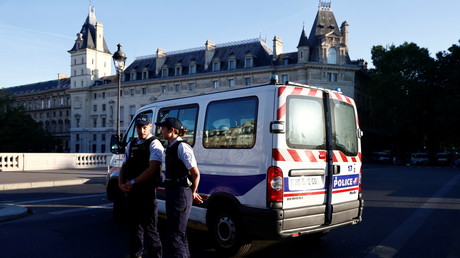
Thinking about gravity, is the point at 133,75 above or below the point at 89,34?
below

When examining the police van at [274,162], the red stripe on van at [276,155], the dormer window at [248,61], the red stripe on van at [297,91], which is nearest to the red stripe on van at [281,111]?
the police van at [274,162]

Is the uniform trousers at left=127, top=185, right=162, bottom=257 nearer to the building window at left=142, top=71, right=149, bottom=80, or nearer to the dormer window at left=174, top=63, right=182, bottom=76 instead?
the dormer window at left=174, top=63, right=182, bottom=76

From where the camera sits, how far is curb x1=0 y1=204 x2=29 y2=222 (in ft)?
24.7

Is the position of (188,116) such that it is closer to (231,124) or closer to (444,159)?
(231,124)

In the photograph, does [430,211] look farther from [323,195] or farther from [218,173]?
[218,173]

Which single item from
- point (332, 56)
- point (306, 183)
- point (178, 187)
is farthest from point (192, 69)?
point (178, 187)

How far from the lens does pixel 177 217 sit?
4137 mm

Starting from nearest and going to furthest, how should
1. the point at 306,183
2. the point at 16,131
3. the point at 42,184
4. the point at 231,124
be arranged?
the point at 306,183 < the point at 231,124 < the point at 42,184 < the point at 16,131

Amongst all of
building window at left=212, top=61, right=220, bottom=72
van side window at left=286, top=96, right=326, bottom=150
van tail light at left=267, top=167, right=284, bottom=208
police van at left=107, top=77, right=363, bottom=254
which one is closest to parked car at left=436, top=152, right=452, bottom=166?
building window at left=212, top=61, right=220, bottom=72

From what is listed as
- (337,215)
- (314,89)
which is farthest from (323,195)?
(314,89)

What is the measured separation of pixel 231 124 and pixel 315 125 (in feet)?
3.90

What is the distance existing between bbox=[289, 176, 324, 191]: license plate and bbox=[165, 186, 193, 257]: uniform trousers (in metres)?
1.41

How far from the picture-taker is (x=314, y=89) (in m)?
5.23

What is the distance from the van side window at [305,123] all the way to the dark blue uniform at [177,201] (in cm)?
147
